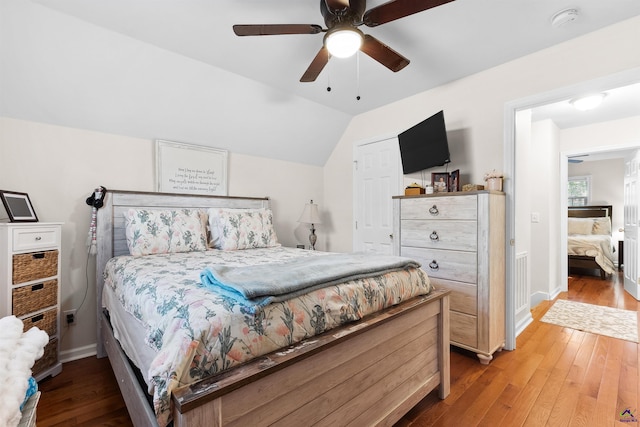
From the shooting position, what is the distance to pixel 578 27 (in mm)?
2053

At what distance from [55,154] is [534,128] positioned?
534cm

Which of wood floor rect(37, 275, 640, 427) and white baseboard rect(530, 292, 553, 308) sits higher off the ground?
white baseboard rect(530, 292, 553, 308)

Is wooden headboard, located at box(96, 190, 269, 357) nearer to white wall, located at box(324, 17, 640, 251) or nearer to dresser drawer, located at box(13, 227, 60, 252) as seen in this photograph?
dresser drawer, located at box(13, 227, 60, 252)

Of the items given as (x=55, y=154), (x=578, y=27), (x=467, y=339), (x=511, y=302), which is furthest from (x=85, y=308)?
(x=578, y=27)

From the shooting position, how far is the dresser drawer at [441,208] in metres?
2.28

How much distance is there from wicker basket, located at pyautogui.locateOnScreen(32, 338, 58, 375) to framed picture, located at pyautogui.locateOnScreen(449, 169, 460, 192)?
3.39m

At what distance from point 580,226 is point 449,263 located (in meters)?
5.16

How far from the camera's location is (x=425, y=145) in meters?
2.78

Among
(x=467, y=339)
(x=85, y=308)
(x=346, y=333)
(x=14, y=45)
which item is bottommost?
(x=467, y=339)

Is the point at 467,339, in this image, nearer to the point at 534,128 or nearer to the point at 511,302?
the point at 511,302

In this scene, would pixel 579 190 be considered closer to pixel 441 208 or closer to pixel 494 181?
pixel 494 181

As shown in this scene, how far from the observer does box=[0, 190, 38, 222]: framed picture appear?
75.3 inches

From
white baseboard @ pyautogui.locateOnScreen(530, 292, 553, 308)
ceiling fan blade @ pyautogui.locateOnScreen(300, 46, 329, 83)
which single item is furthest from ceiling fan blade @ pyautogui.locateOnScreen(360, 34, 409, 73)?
white baseboard @ pyautogui.locateOnScreen(530, 292, 553, 308)

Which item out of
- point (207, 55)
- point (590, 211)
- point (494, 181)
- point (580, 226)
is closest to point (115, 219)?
point (207, 55)
